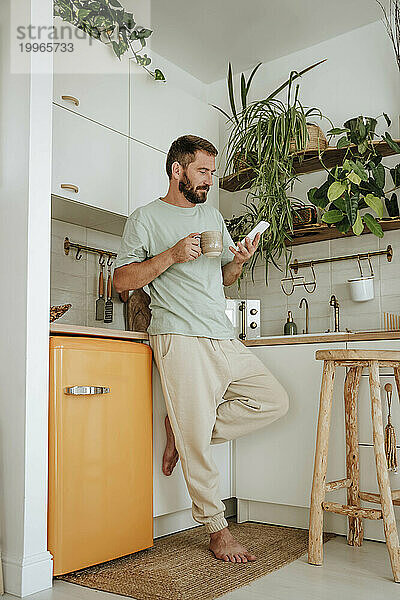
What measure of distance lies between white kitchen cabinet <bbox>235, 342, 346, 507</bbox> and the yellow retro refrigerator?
0.64 meters

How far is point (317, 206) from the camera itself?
349 cm

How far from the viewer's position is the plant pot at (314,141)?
3.54 metres

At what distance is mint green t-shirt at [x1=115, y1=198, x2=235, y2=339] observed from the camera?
2.65 m

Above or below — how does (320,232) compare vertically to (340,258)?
above

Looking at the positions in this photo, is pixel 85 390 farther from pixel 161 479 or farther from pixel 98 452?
pixel 161 479

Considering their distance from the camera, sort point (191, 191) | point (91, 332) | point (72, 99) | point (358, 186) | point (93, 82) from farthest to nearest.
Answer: point (358, 186), point (93, 82), point (72, 99), point (191, 191), point (91, 332)

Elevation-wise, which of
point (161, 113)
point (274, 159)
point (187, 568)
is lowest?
point (187, 568)

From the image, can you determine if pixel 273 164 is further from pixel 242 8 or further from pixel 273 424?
pixel 273 424

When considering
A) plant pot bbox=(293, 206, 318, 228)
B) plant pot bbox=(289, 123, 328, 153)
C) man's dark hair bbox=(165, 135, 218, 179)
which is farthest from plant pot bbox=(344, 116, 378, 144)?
man's dark hair bbox=(165, 135, 218, 179)

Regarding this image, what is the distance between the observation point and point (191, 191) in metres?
2.79

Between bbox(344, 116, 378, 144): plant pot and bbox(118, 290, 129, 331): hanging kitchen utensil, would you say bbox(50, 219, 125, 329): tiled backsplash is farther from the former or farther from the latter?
bbox(344, 116, 378, 144): plant pot

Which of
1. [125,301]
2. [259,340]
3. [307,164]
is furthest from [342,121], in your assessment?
[125,301]

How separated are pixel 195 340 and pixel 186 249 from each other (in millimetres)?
373

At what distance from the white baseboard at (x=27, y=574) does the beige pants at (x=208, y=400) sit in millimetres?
614
